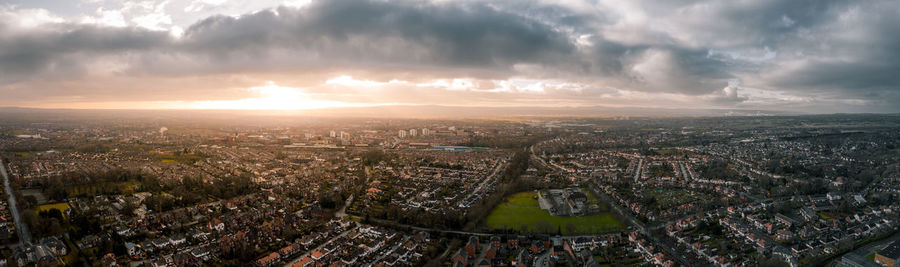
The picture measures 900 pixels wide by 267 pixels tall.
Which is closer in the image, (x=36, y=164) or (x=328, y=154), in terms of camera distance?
(x=36, y=164)

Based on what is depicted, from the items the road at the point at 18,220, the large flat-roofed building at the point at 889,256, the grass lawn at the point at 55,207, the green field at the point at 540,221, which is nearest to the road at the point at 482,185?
the green field at the point at 540,221

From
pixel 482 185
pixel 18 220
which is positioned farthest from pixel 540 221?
pixel 18 220

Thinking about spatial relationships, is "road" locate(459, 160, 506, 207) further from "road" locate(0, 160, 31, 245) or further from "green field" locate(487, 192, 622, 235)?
"road" locate(0, 160, 31, 245)

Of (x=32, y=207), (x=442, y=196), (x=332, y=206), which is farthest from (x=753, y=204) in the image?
(x=32, y=207)

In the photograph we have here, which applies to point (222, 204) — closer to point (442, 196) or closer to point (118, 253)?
point (118, 253)

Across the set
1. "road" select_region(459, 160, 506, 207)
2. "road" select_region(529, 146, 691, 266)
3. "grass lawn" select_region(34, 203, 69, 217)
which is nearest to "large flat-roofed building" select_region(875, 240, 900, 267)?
"road" select_region(529, 146, 691, 266)

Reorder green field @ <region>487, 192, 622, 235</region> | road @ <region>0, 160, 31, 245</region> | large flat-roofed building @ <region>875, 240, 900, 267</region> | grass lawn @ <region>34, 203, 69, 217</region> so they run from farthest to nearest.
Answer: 1. grass lawn @ <region>34, 203, 69, 217</region>
2. green field @ <region>487, 192, 622, 235</region>
3. road @ <region>0, 160, 31, 245</region>
4. large flat-roofed building @ <region>875, 240, 900, 267</region>
